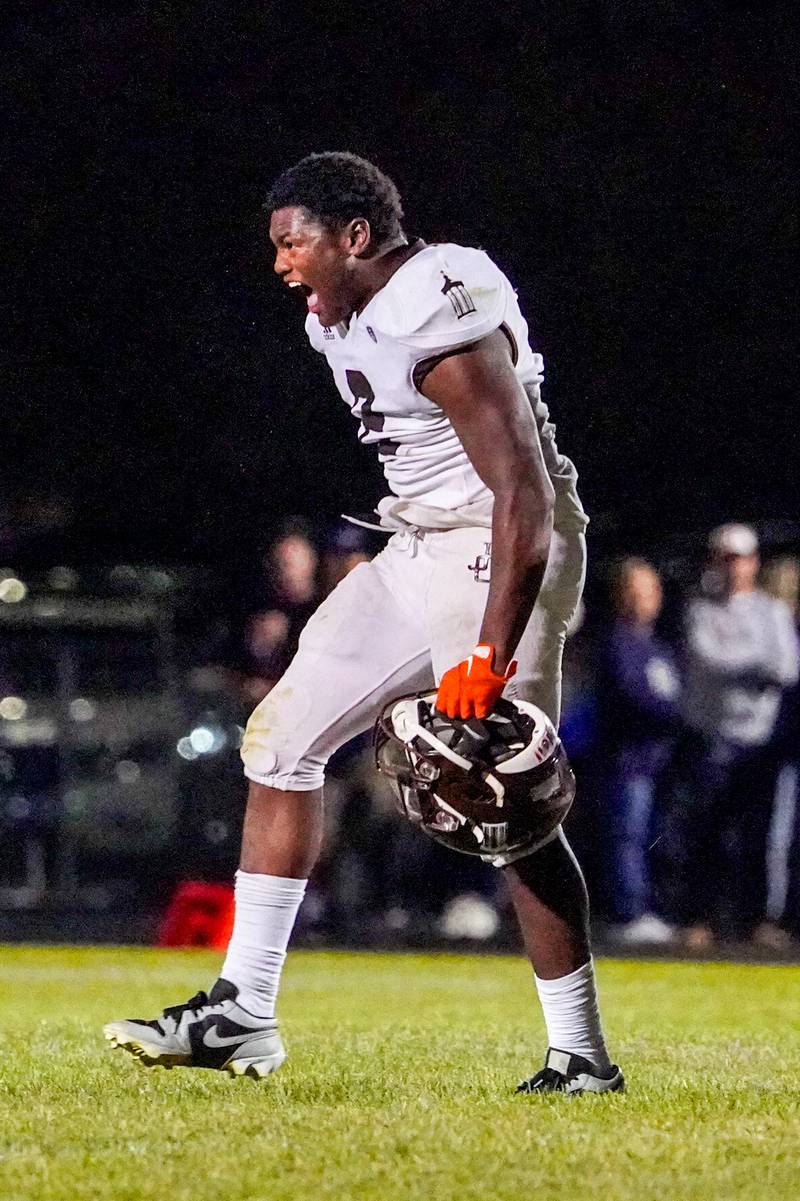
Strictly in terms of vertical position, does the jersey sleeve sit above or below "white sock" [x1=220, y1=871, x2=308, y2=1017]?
above

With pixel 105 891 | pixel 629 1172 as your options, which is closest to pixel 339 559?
pixel 105 891

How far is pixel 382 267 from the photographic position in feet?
15.6

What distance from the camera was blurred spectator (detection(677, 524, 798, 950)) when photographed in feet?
33.3

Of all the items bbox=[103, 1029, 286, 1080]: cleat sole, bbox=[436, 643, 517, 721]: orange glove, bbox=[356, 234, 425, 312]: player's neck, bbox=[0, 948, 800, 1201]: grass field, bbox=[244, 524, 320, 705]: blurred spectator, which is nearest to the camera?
bbox=[0, 948, 800, 1201]: grass field

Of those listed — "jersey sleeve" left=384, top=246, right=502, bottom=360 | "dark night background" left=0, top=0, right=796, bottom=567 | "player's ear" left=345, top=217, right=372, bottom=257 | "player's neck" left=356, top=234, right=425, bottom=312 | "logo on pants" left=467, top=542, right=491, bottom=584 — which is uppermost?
"dark night background" left=0, top=0, right=796, bottom=567

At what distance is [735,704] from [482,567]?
223 inches

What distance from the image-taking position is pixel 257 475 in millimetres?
16422

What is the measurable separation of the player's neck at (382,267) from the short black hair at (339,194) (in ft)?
0.15

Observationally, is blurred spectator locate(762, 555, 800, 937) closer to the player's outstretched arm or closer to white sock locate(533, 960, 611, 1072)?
white sock locate(533, 960, 611, 1072)

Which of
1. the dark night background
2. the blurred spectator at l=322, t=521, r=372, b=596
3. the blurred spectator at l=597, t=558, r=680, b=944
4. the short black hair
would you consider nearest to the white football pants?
the short black hair

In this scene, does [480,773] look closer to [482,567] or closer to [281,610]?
[482,567]

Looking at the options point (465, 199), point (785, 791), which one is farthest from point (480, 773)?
point (465, 199)

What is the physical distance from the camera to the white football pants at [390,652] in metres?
4.79

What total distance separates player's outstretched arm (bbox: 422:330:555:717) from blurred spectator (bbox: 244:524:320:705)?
5286 mm
